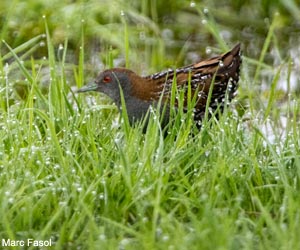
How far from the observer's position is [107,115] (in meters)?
6.48

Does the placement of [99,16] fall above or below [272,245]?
above

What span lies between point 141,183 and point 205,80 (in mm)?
1553

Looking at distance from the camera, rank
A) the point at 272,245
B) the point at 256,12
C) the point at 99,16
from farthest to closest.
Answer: the point at 256,12, the point at 99,16, the point at 272,245

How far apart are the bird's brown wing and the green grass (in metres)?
0.35

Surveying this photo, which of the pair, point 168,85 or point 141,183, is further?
point 168,85

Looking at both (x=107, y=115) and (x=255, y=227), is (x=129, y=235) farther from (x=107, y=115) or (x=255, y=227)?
(x=107, y=115)

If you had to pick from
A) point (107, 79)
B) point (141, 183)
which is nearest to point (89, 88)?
point (107, 79)

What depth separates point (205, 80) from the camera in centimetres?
618

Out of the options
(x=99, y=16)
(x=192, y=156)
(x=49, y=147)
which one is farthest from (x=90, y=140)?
(x=99, y=16)

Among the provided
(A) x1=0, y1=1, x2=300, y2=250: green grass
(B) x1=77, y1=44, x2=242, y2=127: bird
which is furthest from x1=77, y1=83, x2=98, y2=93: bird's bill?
(A) x1=0, y1=1, x2=300, y2=250: green grass

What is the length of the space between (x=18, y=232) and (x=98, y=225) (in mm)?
360

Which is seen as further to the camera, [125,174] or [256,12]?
[256,12]

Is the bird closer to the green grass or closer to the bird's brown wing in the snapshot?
the bird's brown wing

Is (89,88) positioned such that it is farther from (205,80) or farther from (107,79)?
(205,80)
